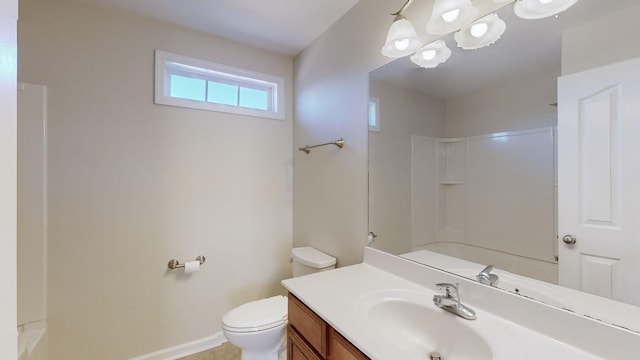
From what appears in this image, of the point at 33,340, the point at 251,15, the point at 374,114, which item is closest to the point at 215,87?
the point at 251,15

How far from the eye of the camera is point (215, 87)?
2.14 meters

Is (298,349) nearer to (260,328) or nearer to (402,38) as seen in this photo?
(260,328)

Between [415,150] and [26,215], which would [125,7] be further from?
[415,150]

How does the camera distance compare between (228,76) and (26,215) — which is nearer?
(26,215)

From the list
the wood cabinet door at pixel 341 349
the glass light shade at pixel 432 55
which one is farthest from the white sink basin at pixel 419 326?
the glass light shade at pixel 432 55

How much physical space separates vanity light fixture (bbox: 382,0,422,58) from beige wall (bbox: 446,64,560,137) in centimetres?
32

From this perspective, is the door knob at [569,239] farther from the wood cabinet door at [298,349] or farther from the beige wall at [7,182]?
A: the beige wall at [7,182]

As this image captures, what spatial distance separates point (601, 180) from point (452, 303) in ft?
1.98

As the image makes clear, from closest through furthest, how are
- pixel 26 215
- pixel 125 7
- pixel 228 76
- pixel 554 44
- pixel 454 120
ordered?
pixel 554 44 → pixel 454 120 → pixel 26 215 → pixel 125 7 → pixel 228 76

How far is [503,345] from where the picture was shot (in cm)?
80

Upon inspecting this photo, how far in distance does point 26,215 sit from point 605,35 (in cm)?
268

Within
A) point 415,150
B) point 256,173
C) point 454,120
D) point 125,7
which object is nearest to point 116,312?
point 256,173

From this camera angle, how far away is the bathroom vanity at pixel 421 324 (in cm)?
77

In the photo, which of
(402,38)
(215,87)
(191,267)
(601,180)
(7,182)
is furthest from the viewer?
(215,87)
